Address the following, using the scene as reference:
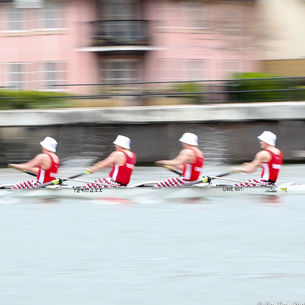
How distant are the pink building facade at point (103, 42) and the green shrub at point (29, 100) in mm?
8188

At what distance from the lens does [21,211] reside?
17.5m

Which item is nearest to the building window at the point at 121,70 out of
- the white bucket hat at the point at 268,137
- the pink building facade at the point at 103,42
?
the pink building facade at the point at 103,42

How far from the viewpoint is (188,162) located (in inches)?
728

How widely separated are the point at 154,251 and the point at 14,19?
2389cm

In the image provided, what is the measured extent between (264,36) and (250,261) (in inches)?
628

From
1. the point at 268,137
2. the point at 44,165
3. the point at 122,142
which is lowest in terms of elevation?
the point at 44,165

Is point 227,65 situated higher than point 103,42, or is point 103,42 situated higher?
point 103,42

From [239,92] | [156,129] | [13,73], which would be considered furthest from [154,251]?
[13,73]

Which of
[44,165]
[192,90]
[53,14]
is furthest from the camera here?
[53,14]

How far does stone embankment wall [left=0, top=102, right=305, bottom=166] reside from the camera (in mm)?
24953

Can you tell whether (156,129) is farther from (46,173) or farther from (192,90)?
(46,173)

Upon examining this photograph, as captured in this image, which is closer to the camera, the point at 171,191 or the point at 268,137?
the point at 268,137

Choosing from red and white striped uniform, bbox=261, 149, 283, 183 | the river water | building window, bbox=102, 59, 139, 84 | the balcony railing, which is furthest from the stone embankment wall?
building window, bbox=102, 59, 139, 84

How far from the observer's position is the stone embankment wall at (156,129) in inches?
982
